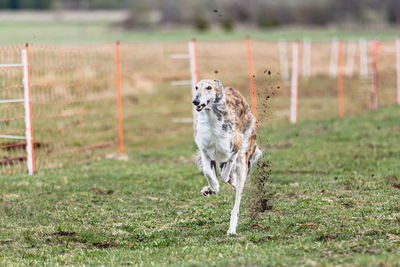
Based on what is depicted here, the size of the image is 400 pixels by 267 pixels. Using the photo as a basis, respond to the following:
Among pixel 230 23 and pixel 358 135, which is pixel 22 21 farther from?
pixel 358 135

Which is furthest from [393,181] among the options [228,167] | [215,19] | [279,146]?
[215,19]

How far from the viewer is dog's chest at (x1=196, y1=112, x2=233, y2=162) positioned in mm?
9312

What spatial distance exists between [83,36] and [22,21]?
2692cm

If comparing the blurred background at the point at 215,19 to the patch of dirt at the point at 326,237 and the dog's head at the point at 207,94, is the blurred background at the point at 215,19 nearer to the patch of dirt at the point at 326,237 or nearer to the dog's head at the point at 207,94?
the dog's head at the point at 207,94

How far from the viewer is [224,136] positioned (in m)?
9.42

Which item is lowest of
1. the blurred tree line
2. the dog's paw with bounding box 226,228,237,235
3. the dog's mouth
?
the dog's paw with bounding box 226,228,237,235

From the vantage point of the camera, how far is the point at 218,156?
966 centimetres

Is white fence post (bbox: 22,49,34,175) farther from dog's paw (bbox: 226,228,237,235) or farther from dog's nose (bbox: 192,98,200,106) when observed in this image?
dog's nose (bbox: 192,98,200,106)

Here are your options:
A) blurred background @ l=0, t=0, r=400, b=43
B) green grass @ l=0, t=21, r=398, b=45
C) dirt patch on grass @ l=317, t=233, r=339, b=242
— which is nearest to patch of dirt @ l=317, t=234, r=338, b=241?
dirt patch on grass @ l=317, t=233, r=339, b=242

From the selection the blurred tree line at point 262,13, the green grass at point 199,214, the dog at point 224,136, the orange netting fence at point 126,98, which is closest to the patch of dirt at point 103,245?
the green grass at point 199,214

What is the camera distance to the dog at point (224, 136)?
926cm

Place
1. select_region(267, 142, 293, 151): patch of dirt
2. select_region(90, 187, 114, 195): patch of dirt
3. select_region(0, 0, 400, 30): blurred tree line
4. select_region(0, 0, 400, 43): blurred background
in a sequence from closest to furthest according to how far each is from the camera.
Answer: select_region(90, 187, 114, 195): patch of dirt < select_region(267, 142, 293, 151): patch of dirt < select_region(0, 0, 400, 43): blurred background < select_region(0, 0, 400, 30): blurred tree line

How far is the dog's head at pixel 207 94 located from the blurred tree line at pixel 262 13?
8410 centimetres

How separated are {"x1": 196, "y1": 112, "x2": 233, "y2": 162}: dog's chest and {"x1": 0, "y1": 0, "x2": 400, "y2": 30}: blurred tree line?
276 ft
